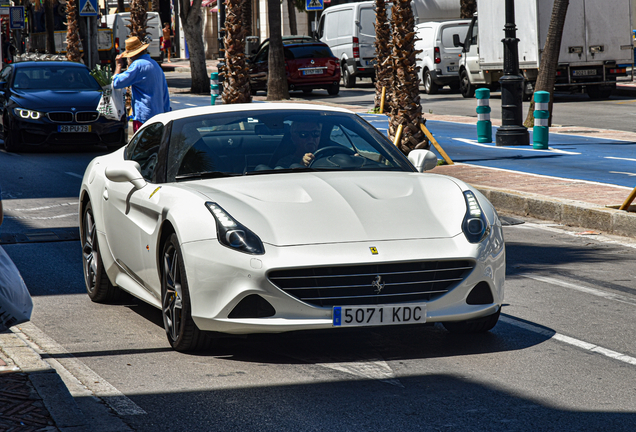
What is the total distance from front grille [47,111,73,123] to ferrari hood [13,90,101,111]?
0.29 feet

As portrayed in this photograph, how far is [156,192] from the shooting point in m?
5.97

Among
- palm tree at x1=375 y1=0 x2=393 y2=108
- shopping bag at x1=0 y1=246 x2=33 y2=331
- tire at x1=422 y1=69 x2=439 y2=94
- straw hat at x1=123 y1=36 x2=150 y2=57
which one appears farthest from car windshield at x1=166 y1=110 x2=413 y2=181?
tire at x1=422 y1=69 x2=439 y2=94

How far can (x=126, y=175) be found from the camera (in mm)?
6195

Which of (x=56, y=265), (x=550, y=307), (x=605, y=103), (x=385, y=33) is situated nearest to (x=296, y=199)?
(x=550, y=307)

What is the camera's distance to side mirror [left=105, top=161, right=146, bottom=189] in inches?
244

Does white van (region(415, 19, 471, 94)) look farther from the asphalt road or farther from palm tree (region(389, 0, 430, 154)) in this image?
the asphalt road

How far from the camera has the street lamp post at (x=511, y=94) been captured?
55.1ft

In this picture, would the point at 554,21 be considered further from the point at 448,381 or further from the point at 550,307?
the point at 448,381

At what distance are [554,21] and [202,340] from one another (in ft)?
50.6

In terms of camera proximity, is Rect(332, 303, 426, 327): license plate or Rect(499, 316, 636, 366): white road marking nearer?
Rect(332, 303, 426, 327): license plate

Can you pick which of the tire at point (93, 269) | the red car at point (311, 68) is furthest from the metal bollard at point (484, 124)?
the red car at point (311, 68)

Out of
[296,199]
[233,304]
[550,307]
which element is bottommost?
[550,307]

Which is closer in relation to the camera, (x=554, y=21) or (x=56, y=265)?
(x=56, y=265)

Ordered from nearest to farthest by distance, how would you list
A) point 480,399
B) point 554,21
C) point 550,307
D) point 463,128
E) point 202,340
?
1. point 480,399
2. point 202,340
3. point 550,307
4. point 554,21
5. point 463,128
